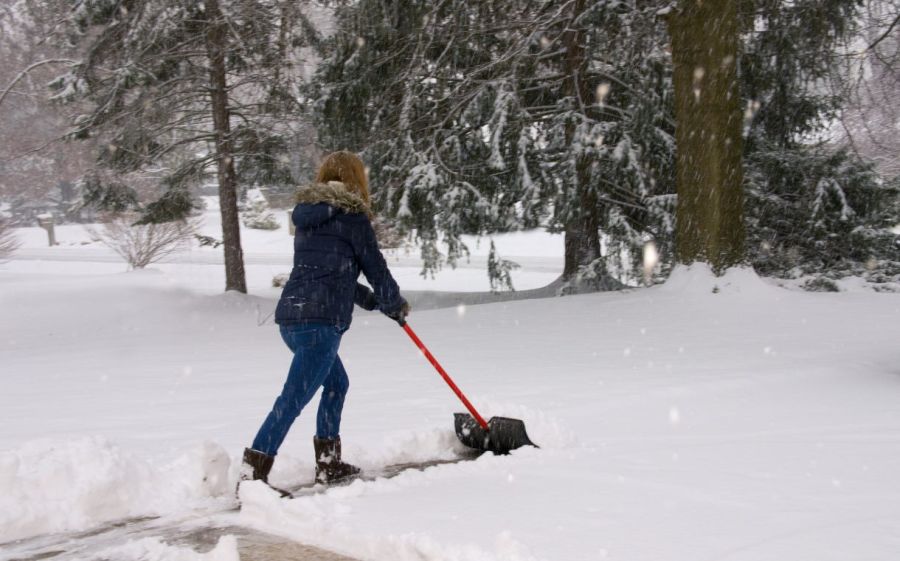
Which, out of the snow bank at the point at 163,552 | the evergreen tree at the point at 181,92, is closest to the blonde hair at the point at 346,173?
the snow bank at the point at 163,552

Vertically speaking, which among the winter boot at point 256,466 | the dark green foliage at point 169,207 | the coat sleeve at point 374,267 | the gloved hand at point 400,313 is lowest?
the winter boot at point 256,466

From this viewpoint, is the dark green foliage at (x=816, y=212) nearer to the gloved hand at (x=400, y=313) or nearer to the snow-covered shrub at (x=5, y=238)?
the gloved hand at (x=400, y=313)

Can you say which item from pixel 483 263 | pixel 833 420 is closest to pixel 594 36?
pixel 833 420

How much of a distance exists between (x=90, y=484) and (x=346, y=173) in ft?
6.46

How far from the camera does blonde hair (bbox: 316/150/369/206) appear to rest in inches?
158

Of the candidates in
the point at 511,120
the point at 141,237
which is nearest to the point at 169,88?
the point at 511,120

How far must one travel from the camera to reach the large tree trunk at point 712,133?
9.31 meters

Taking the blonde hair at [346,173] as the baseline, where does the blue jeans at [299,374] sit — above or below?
below

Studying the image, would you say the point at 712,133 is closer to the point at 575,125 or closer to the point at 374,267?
the point at 575,125

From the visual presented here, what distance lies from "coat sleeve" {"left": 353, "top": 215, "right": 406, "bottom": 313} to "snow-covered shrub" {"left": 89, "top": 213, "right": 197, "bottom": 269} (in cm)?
1788

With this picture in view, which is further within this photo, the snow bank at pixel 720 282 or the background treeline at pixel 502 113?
the background treeline at pixel 502 113

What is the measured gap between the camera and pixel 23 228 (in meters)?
43.0

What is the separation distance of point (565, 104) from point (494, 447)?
8507mm

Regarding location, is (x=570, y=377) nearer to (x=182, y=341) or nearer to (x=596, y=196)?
(x=182, y=341)
